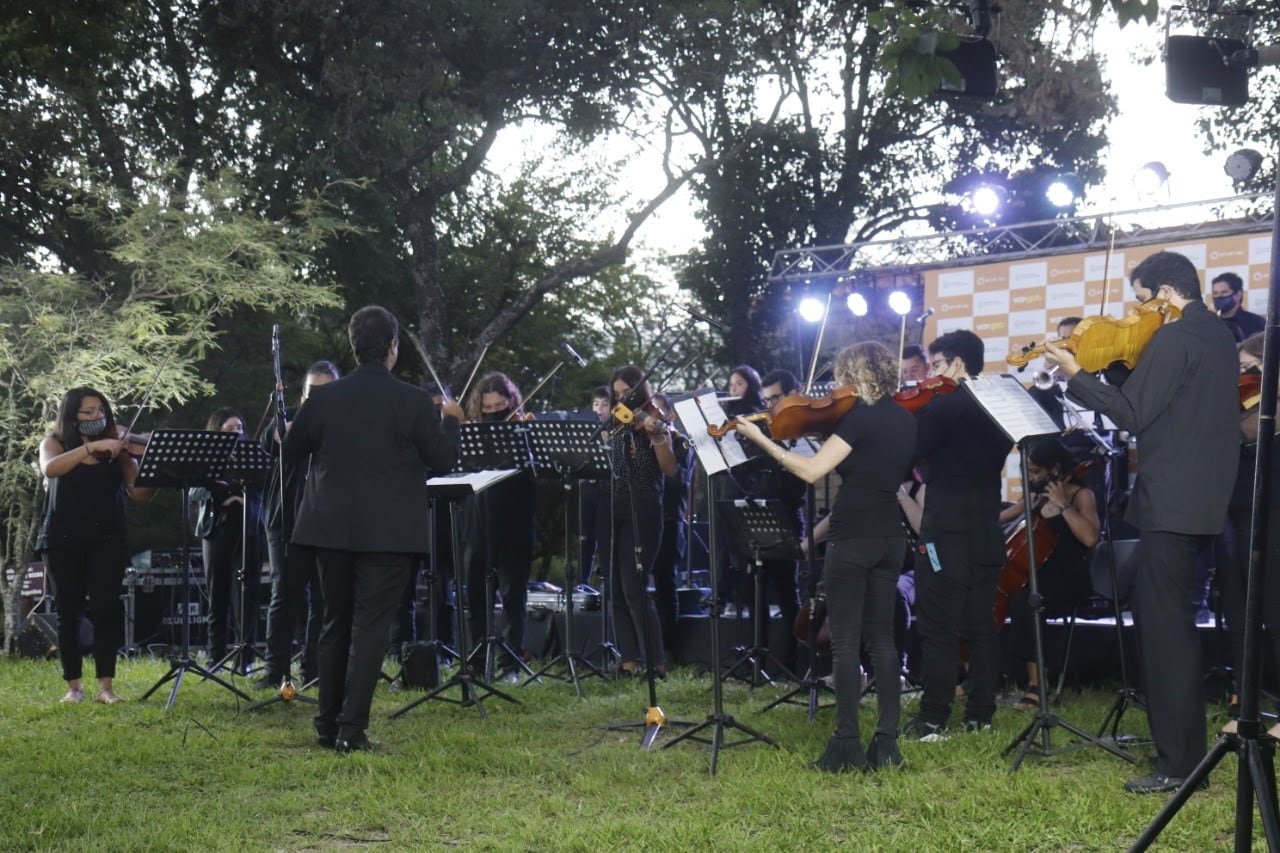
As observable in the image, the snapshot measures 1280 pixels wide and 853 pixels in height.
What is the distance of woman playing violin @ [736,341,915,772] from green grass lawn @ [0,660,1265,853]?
212 mm

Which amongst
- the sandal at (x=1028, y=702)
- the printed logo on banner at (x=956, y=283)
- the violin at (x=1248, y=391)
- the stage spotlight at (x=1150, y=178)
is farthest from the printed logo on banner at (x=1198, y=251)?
the violin at (x=1248, y=391)

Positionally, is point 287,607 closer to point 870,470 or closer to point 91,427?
point 91,427

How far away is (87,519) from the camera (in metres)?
7.45

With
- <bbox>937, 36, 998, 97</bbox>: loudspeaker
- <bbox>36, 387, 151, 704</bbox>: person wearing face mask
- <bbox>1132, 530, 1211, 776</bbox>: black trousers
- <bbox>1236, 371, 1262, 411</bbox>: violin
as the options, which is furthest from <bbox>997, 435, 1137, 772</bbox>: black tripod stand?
<bbox>36, 387, 151, 704</bbox>: person wearing face mask

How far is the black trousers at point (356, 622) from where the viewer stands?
5934 millimetres

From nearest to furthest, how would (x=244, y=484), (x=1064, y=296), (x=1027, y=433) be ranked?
(x=1027, y=433) < (x=244, y=484) < (x=1064, y=296)

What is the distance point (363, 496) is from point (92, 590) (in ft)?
8.49

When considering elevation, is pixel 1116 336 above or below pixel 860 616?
above

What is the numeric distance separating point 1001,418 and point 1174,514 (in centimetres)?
80

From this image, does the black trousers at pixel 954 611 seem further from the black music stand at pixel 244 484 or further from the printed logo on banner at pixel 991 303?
the printed logo on banner at pixel 991 303

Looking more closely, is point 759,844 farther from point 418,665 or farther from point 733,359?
point 733,359

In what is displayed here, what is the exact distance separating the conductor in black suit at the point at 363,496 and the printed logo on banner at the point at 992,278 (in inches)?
328

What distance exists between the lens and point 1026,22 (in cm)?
1842

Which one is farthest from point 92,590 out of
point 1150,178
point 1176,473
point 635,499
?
point 1150,178
